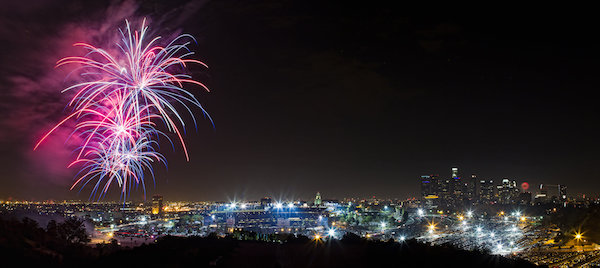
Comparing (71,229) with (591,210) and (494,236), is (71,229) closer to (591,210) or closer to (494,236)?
(494,236)

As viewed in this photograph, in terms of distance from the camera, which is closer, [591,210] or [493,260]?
[493,260]

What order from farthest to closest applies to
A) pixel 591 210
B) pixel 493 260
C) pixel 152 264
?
1. pixel 591 210
2. pixel 493 260
3. pixel 152 264

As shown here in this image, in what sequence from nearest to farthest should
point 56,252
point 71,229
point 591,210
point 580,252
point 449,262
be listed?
point 56,252 → point 449,262 → point 71,229 → point 580,252 → point 591,210

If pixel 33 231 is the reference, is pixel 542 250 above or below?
below

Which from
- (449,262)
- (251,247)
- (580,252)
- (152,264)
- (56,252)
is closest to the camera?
(152,264)

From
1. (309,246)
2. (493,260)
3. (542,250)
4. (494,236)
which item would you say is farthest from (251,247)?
(494,236)

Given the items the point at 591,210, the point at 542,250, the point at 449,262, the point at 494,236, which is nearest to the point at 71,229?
the point at 449,262

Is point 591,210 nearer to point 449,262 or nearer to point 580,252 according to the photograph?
point 580,252

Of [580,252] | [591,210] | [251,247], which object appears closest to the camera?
[251,247]

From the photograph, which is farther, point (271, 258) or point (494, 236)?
point (494, 236)
